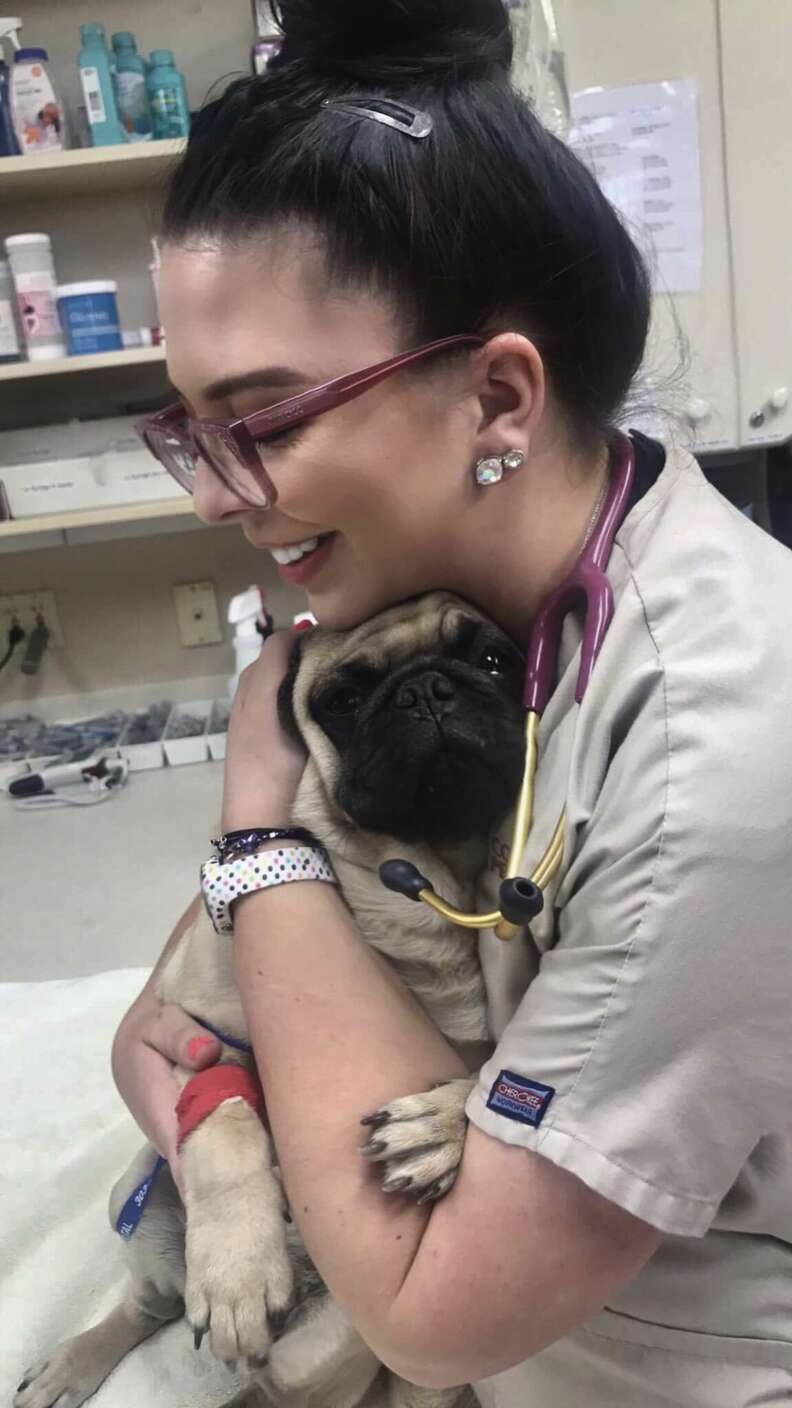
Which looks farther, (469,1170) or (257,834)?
(257,834)

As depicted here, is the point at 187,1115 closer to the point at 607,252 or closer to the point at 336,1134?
the point at 336,1134

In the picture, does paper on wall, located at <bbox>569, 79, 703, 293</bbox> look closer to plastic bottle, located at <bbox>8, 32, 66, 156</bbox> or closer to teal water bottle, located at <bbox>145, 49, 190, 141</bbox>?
teal water bottle, located at <bbox>145, 49, 190, 141</bbox>

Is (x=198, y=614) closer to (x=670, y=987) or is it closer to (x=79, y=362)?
(x=79, y=362)

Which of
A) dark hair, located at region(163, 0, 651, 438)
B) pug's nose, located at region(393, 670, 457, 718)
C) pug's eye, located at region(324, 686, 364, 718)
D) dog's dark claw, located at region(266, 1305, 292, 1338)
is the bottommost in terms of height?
dog's dark claw, located at region(266, 1305, 292, 1338)

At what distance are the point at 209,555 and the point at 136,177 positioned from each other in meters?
0.70

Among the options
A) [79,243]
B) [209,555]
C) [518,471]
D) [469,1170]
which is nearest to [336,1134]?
[469,1170]

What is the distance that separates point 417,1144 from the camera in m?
0.61

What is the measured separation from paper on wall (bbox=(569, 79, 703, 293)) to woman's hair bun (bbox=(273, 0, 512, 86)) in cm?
107

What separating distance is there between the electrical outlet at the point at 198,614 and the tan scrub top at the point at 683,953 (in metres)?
1.54

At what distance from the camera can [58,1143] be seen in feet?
3.75

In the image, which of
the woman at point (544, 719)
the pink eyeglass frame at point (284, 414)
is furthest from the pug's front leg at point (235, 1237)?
the pink eyeglass frame at point (284, 414)

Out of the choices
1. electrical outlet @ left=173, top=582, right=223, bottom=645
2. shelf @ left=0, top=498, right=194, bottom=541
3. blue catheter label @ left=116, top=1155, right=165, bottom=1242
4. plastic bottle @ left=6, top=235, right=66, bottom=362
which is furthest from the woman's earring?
electrical outlet @ left=173, top=582, right=223, bottom=645

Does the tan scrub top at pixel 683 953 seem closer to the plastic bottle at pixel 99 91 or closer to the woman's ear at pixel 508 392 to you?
the woman's ear at pixel 508 392

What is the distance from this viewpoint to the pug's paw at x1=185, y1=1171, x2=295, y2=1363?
685mm
